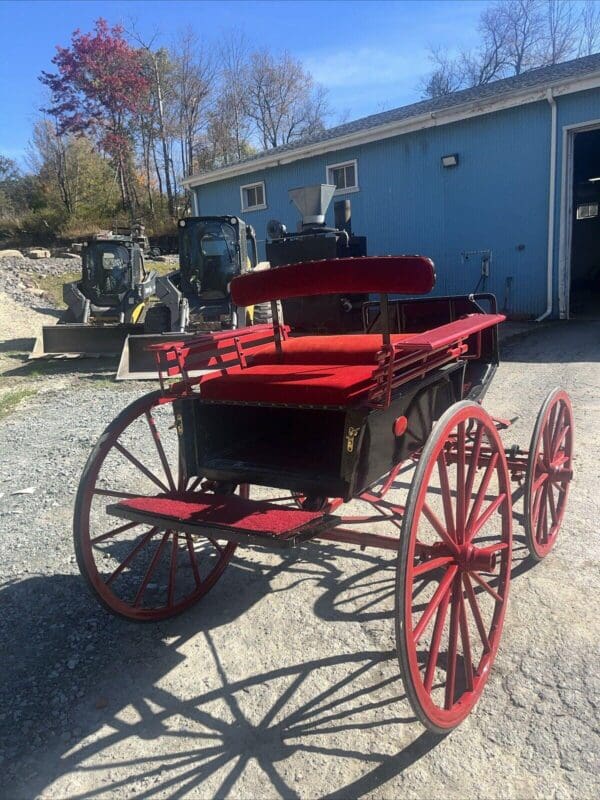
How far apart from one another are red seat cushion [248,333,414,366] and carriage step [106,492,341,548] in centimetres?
88

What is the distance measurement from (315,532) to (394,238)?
12.9m

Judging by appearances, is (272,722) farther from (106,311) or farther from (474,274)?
(474,274)

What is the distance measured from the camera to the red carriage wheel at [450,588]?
198 centimetres

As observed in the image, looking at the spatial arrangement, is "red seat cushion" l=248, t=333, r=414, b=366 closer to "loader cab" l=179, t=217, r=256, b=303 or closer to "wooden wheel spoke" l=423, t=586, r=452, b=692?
"wooden wheel spoke" l=423, t=586, r=452, b=692

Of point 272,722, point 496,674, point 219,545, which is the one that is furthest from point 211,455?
point 496,674

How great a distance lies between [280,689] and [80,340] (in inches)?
368

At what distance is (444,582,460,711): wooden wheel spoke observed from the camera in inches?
87.5

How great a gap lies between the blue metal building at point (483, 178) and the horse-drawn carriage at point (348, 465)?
9149 millimetres

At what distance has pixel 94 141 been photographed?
26781mm

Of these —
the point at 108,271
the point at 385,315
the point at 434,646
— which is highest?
the point at 108,271

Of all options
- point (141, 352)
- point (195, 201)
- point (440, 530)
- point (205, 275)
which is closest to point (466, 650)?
point (440, 530)

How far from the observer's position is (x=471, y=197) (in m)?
12.7

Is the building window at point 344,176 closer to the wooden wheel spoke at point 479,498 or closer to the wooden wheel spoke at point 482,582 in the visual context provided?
the wooden wheel spoke at point 479,498

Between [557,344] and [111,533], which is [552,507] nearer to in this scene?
[111,533]
